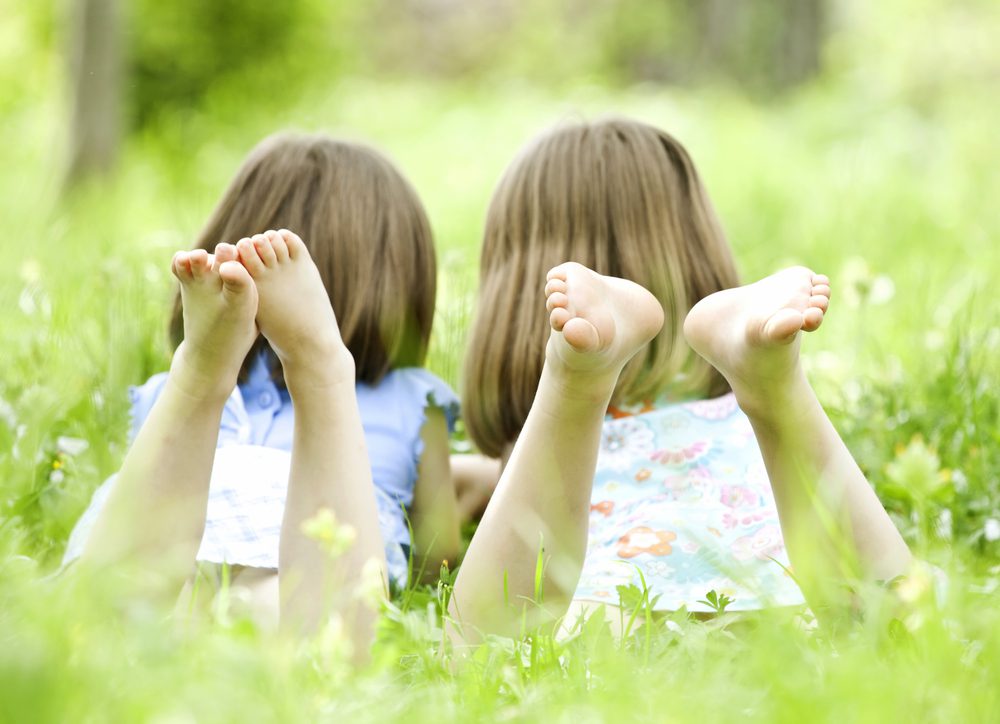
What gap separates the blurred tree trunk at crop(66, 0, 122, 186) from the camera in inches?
245

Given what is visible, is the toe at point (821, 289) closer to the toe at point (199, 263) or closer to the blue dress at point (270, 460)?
the blue dress at point (270, 460)

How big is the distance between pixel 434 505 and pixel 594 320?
2.59 ft

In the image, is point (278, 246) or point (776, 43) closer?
point (278, 246)

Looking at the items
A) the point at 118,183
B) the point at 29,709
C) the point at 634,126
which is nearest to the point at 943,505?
the point at 634,126

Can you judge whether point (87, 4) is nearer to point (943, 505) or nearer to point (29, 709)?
point (943, 505)

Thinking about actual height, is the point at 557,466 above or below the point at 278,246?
below

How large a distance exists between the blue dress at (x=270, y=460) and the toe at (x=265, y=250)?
15.7 inches

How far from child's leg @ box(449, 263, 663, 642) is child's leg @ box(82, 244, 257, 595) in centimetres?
38

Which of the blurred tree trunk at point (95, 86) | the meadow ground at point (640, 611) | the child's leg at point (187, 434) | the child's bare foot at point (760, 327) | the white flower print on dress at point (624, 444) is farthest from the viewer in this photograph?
the blurred tree trunk at point (95, 86)

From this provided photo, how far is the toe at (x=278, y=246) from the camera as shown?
1.48 m

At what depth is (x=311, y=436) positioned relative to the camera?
1.49 m

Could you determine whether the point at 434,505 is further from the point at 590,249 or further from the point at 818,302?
the point at 818,302

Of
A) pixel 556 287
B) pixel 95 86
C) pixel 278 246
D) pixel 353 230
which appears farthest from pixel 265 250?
pixel 95 86

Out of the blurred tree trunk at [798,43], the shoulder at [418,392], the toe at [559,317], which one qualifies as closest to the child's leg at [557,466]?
the toe at [559,317]
